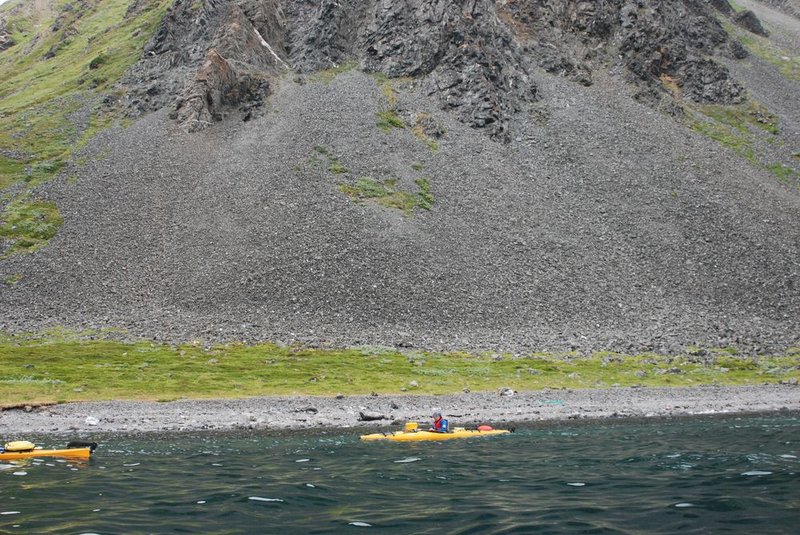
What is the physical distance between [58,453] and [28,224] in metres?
64.5

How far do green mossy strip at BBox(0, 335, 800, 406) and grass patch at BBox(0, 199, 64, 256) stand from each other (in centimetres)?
2020

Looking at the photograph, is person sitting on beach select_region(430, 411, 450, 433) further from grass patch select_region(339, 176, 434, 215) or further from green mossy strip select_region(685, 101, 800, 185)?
green mossy strip select_region(685, 101, 800, 185)

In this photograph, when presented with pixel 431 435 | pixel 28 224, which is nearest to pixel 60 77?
pixel 28 224

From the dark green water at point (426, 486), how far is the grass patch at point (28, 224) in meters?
56.6

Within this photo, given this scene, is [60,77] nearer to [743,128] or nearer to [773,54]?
[743,128]

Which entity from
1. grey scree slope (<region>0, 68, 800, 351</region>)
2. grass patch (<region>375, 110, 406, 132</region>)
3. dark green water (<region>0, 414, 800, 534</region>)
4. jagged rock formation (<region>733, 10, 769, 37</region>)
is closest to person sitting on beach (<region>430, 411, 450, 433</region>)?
dark green water (<region>0, 414, 800, 534</region>)

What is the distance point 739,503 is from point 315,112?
9632 cm

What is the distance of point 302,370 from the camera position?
5747 centimetres

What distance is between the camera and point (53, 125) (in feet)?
378

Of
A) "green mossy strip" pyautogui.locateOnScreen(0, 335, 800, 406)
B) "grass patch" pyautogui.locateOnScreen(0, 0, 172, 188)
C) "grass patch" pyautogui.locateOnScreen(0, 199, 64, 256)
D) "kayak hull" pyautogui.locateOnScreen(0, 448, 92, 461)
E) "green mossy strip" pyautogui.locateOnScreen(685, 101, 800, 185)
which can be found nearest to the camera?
"kayak hull" pyautogui.locateOnScreen(0, 448, 92, 461)

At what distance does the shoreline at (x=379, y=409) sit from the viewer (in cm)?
4122

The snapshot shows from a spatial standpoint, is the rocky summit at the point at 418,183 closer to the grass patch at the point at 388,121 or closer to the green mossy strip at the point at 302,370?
the grass patch at the point at 388,121

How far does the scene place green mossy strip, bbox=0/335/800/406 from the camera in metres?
52.1

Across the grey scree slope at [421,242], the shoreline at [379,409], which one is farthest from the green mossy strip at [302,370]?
the grey scree slope at [421,242]
